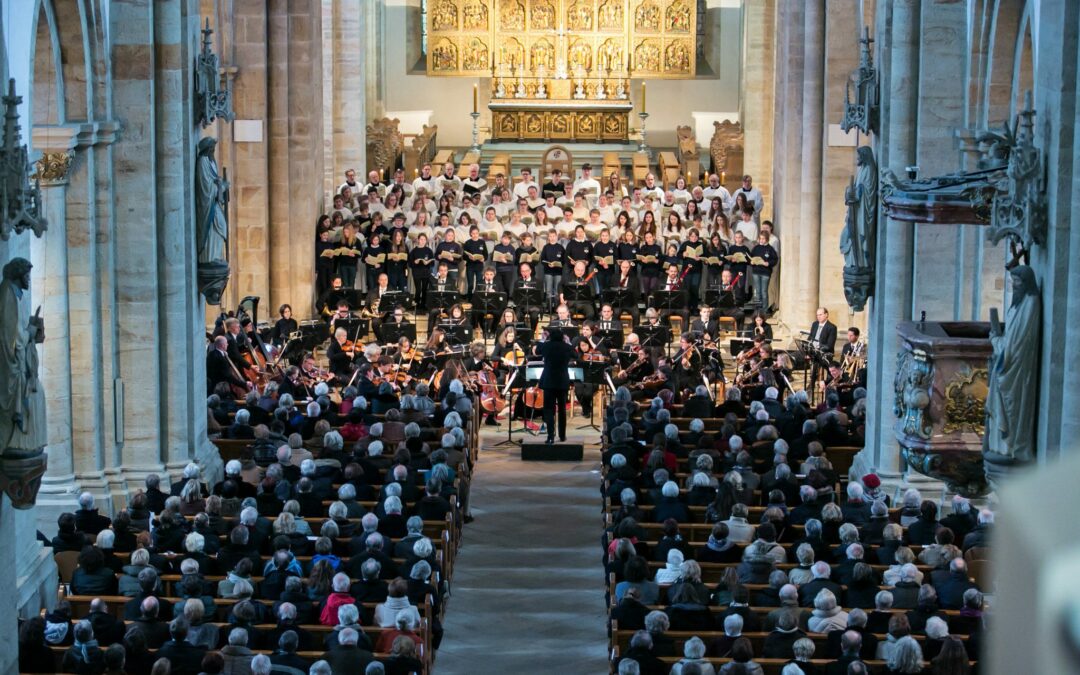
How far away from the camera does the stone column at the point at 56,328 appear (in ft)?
54.6

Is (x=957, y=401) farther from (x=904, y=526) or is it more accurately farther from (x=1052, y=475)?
(x=1052, y=475)

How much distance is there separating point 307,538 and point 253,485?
191cm

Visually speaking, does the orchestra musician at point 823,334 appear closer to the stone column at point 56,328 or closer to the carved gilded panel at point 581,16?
the stone column at point 56,328

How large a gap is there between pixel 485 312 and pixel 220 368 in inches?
224

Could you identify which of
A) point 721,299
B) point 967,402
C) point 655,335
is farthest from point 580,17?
point 967,402

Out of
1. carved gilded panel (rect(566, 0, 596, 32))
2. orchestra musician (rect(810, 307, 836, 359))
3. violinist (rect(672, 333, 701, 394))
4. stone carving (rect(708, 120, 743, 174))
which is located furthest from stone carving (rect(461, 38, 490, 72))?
violinist (rect(672, 333, 701, 394))

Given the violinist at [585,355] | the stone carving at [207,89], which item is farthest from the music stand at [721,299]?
the stone carving at [207,89]

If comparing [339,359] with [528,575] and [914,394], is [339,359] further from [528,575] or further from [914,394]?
[914,394]

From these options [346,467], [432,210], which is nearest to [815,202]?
[432,210]

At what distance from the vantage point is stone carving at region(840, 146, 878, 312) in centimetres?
1866

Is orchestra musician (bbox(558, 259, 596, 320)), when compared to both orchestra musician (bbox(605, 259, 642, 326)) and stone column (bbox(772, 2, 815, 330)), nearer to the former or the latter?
orchestra musician (bbox(605, 259, 642, 326))

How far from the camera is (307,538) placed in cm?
1509

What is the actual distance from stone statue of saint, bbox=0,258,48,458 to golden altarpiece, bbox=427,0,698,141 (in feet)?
96.3

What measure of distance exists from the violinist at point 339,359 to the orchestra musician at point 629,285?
5526mm
